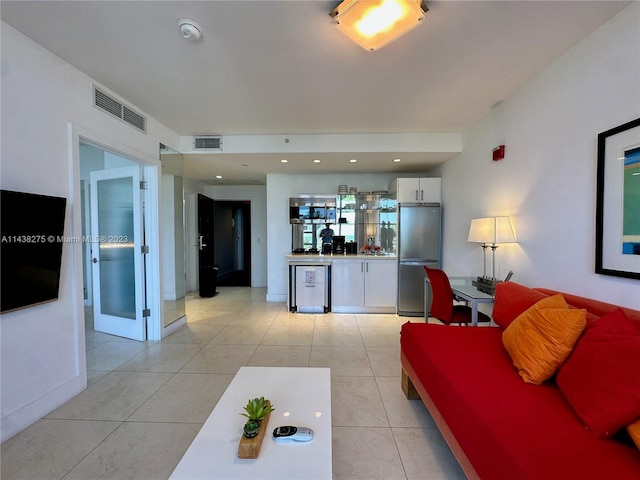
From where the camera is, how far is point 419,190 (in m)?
4.22

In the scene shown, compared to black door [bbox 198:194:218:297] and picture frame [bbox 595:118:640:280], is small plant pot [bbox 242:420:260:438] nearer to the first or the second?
picture frame [bbox 595:118:640:280]

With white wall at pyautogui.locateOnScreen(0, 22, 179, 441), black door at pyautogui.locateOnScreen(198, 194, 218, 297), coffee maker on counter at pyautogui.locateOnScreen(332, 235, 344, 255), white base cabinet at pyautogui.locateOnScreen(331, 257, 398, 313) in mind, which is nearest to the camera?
white wall at pyautogui.locateOnScreen(0, 22, 179, 441)

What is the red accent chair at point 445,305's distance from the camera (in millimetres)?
2645

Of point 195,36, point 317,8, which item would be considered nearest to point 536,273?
point 317,8

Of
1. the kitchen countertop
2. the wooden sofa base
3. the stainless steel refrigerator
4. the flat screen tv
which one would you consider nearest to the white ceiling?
the flat screen tv

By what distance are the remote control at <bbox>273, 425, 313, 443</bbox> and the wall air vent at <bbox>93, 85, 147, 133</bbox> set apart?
118 inches

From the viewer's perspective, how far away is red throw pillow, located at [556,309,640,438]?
3.39 feet

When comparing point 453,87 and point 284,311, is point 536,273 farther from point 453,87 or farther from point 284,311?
point 284,311

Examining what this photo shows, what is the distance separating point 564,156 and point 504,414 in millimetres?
1912

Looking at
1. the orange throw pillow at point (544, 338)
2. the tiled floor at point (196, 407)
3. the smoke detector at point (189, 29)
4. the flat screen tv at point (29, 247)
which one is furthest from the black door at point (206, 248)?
the orange throw pillow at point (544, 338)

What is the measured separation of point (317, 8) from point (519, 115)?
2.07 metres

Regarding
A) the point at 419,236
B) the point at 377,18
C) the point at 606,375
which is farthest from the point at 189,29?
the point at 419,236

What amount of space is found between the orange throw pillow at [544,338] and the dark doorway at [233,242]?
5.66m

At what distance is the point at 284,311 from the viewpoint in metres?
4.50
